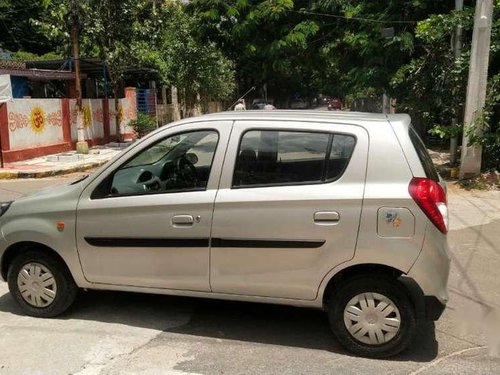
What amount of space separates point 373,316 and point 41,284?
259cm

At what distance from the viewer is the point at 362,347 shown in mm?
3938

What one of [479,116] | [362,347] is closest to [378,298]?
[362,347]

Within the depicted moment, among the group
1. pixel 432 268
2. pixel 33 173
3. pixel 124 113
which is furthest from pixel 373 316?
pixel 124 113

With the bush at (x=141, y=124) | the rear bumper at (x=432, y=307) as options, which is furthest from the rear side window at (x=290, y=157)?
the bush at (x=141, y=124)

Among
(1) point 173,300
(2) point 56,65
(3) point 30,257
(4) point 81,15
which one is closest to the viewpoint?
(3) point 30,257

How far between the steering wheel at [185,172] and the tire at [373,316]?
4.28ft

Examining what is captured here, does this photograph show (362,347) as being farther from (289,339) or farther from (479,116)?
(479,116)

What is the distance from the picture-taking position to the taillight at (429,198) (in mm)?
3715

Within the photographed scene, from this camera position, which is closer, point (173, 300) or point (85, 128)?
point (173, 300)

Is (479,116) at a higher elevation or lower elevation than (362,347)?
higher

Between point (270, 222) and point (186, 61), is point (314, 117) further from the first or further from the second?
point (186, 61)

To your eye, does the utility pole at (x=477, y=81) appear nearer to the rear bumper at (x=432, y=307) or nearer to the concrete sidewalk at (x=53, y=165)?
the rear bumper at (x=432, y=307)

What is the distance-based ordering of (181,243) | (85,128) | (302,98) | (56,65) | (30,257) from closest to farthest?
(181,243), (30,257), (85,128), (56,65), (302,98)

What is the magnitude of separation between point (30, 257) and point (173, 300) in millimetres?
1261
